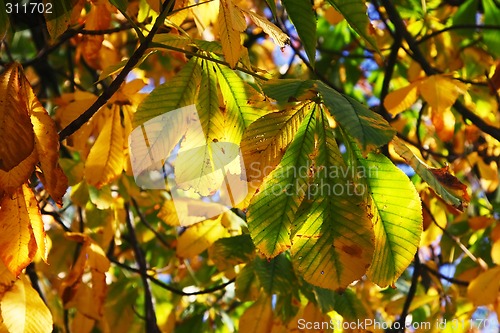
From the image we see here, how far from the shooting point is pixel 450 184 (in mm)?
774

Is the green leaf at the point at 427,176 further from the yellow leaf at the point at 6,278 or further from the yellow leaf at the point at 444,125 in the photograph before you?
the yellow leaf at the point at 444,125

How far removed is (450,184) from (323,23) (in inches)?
64.8

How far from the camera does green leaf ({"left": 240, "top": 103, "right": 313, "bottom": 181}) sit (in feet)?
2.61

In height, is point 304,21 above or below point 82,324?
above

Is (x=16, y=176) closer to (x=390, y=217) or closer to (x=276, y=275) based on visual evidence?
(x=390, y=217)

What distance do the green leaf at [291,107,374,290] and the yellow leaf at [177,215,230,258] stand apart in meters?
0.70

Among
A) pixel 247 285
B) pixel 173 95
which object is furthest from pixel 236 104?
pixel 247 285

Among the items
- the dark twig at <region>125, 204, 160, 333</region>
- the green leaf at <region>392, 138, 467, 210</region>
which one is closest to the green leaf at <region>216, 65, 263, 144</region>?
the green leaf at <region>392, 138, 467, 210</region>

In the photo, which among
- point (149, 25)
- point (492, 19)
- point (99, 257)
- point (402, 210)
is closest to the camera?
point (402, 210)

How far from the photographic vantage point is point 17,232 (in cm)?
82

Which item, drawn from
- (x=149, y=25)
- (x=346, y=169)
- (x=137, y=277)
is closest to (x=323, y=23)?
(x=137, y=277)

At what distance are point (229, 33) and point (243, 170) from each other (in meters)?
0.19

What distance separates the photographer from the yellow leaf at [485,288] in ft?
4.77

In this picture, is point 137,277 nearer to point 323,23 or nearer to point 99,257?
point 99,257
